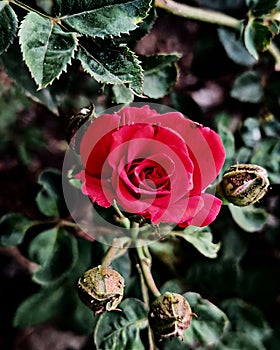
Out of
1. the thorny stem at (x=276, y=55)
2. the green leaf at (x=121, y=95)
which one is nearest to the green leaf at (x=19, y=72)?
the green leaf at (x=121, y=95)

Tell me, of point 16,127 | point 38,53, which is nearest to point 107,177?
point 38,53

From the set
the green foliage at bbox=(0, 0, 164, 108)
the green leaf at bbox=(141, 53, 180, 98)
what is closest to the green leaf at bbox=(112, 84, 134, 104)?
the green leaf at bbox=(141, 53, 180, 98)

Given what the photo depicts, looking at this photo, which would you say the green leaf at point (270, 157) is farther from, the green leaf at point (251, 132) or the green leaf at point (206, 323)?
the green leaf at point (206, 323)

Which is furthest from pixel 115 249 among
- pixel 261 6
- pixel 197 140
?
pixel 261 6

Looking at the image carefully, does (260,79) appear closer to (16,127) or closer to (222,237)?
(222,237)

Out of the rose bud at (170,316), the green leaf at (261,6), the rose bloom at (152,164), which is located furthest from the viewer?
the green leaf at (261,6)

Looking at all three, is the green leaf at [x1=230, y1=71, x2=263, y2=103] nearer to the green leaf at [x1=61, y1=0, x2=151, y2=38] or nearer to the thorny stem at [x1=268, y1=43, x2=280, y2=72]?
the thorny stem at [x1=268, y1=43, x2=280, y2=72]
